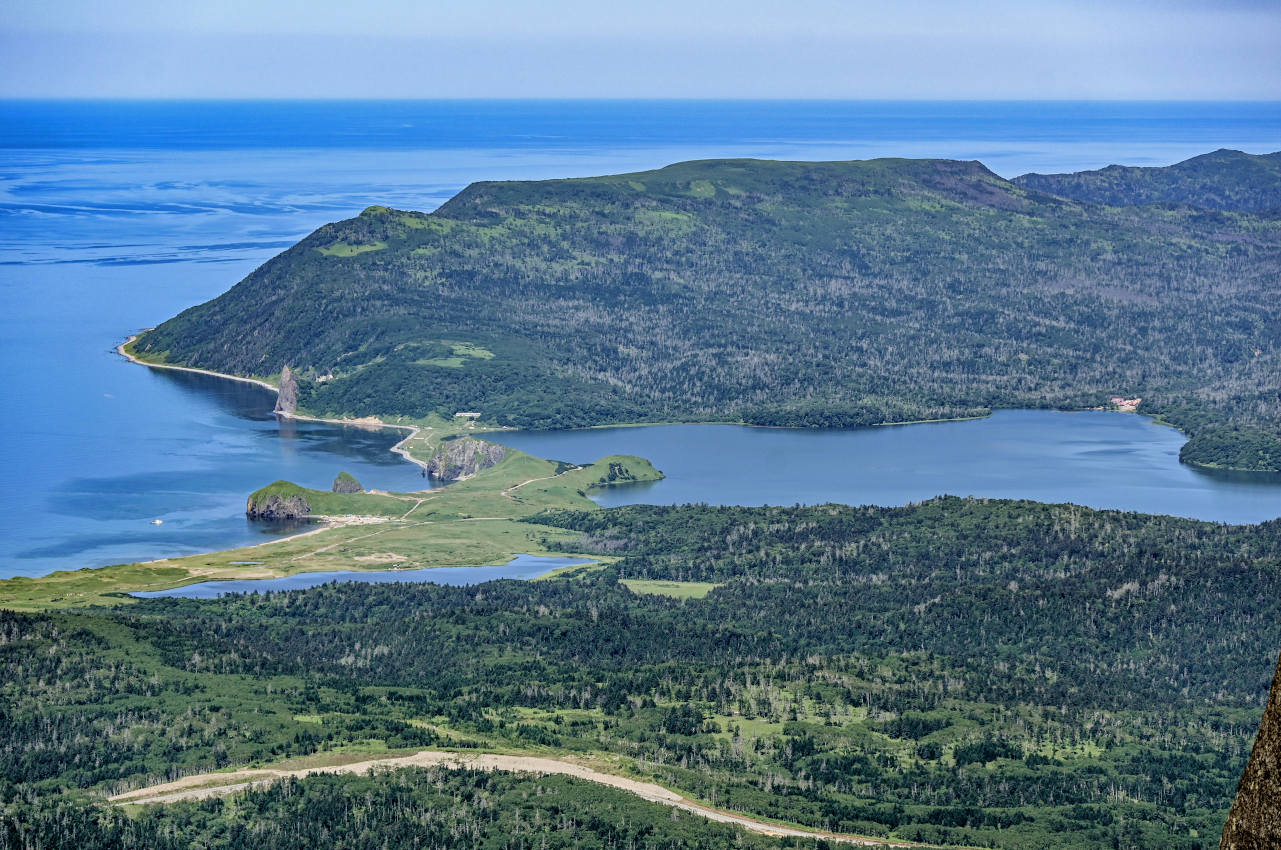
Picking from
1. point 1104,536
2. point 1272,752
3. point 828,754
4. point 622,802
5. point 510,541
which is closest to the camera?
point 1272,752

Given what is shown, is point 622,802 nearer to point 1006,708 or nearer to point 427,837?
point 427,837

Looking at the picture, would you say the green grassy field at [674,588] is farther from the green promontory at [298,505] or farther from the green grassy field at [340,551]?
the green promontory at [298,505]

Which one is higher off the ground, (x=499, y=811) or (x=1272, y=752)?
(x=1272, y=752)

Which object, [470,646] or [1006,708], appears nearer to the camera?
[1006,708]

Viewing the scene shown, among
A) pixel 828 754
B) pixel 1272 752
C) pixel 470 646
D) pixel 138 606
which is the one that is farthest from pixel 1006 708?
pixel 1272 752

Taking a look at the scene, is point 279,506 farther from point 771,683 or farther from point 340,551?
point 771,683

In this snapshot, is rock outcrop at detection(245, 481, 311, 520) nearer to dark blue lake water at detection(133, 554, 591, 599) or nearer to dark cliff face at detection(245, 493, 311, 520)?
dark cliff face at detection(245, 493, 311, 520)

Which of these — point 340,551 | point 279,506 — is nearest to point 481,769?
point 340,551
